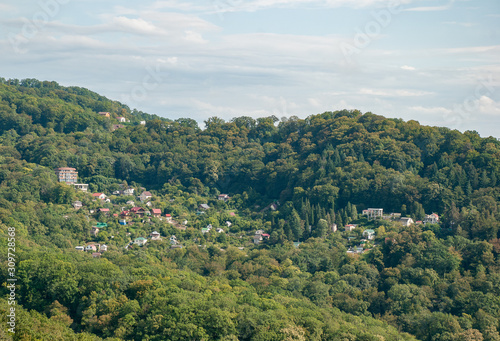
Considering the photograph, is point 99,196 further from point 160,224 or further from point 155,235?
point 155,235

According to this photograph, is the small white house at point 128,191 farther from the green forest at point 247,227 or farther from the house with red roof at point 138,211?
the house with red roof at point 138,211

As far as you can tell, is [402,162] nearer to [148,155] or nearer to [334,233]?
[334,233]

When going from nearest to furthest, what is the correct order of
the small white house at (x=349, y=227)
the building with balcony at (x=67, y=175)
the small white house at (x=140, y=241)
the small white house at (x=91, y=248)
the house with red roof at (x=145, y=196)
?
the small white house at (x=91, y=248)
the small white house at (x=140, y=241)
the small white house at (x=349, y=227)
the house with red roof at (x=145, y=196)
the building with balcony at (x=67, y=175)

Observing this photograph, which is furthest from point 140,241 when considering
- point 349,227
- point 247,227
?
point 349,227

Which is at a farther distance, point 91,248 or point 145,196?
point 145,196

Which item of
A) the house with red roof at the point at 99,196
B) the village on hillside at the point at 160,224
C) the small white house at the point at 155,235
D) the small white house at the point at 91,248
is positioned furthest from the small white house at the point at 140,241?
the house with red roof at the point at 99,196

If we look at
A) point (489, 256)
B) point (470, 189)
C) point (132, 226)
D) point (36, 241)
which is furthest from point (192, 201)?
point (489, 256)

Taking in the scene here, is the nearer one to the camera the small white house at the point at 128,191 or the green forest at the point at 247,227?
the green forest at the point at 247,227

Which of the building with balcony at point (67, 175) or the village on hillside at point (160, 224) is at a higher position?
the building with balcony at point (67, 175)
